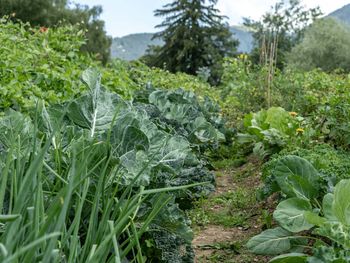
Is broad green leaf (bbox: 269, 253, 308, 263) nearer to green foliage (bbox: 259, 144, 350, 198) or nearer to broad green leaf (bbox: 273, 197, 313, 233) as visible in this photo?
→ broad green leaf (bbox: 273, 197, 313, 233)

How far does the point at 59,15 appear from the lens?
2775cm

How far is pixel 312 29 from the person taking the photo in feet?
106

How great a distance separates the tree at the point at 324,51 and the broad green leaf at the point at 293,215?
2646 cm

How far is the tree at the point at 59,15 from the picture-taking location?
Result: 24.9m

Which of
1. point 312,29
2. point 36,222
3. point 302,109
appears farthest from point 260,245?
point 312,29

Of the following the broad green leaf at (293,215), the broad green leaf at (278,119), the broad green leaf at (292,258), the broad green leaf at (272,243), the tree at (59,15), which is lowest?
the broad green leaf at (272,243)

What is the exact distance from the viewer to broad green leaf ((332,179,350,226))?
2541mm

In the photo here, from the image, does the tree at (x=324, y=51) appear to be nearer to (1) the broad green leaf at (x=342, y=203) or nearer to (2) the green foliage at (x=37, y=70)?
(2) the green foliage at (x=37, y=70)

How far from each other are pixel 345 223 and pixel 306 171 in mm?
811

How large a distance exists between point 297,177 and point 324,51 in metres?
28.0

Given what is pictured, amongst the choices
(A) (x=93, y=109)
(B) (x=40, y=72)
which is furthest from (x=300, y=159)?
(B) (x=40, y=72)

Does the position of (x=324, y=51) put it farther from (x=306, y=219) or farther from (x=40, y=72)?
(x=306, y=219)

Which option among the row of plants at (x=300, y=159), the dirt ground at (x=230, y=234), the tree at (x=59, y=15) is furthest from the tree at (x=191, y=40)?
the dirt ground at (x=230, y=234)

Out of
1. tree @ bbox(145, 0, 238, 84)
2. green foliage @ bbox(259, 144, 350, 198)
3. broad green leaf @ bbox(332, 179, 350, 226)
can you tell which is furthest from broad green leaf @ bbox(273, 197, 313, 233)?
tree @ bbox(145, 0, 238, 84)
